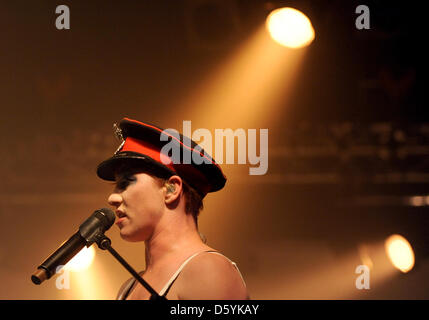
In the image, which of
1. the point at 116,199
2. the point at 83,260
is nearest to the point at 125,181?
the point at 116,199

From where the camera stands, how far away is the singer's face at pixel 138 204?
1.85m

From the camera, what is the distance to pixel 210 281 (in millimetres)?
1619

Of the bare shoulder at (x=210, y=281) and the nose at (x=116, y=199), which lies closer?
the bare shoulder at (x=210, y=281)

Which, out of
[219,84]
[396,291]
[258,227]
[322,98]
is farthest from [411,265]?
[219,84]

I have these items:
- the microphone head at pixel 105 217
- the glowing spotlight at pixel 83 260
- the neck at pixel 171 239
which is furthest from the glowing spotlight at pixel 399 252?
the microphone head at pixel 105 217

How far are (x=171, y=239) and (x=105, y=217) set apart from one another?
0.31 metres

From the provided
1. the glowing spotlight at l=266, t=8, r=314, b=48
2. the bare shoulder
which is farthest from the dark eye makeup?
the glowing spotlight at l=266, t=8, r=314, b=48

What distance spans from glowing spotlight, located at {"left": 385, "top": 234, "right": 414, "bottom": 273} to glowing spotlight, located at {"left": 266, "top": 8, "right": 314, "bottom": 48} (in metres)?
1.60

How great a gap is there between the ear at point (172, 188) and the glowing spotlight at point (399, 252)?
2.45 m

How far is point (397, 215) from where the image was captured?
12.6 feet

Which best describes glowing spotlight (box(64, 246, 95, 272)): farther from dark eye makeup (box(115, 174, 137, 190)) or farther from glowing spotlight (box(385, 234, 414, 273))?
glowing spotlight (box(385, 234, 414, 273))

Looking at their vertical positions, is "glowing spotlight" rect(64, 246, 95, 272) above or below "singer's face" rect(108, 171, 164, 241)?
above

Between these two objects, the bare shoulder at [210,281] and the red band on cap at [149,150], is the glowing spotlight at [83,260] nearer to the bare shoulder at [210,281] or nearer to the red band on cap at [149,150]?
the red band on cap at [149,150]

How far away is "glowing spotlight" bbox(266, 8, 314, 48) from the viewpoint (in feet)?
11.5
